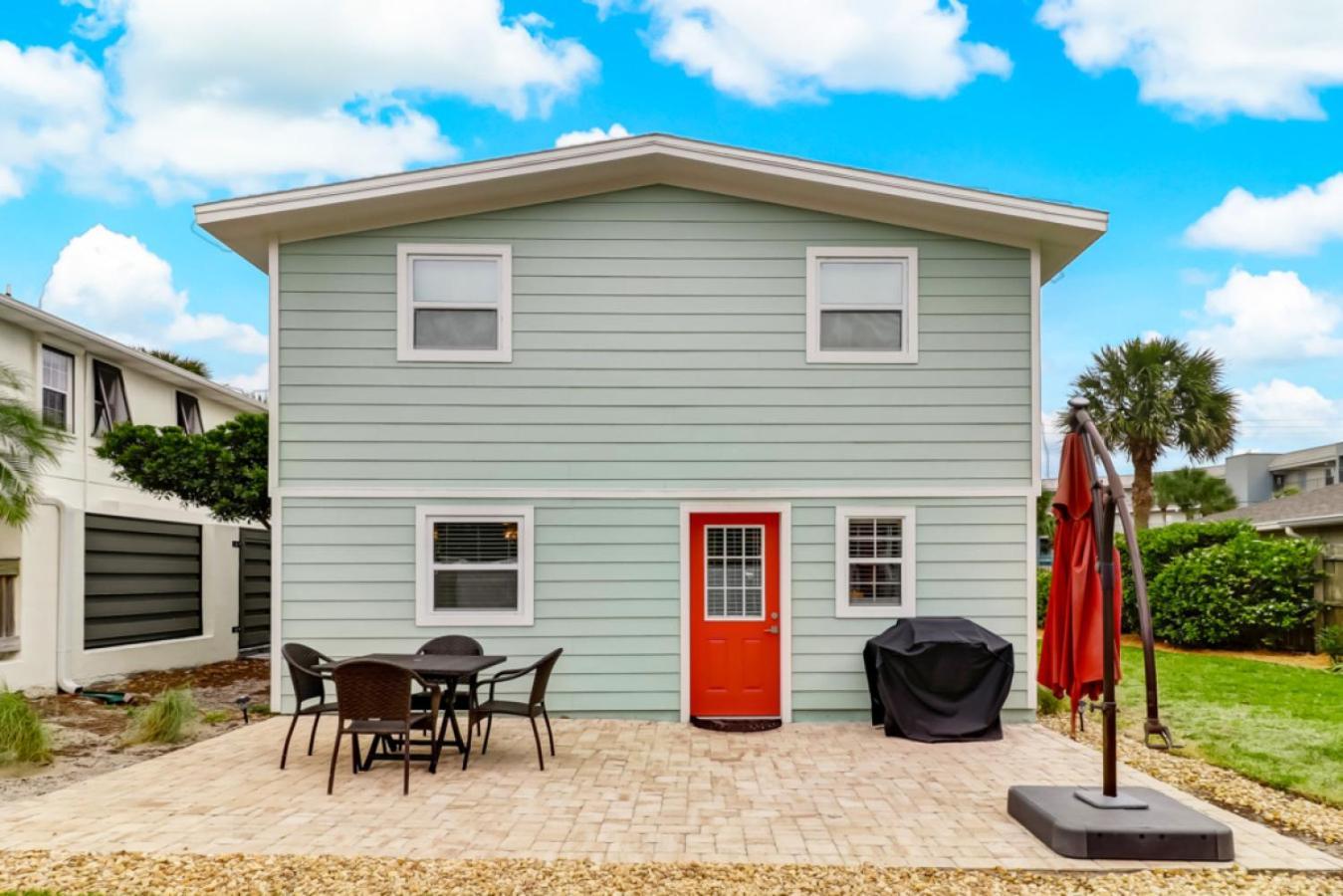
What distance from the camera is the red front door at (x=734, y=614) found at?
8.77 metres

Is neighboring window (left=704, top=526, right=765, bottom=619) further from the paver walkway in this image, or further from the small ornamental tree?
the small ornamental tree

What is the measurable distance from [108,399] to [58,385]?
3.20 ft

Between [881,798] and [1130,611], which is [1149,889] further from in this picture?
[1130,611]

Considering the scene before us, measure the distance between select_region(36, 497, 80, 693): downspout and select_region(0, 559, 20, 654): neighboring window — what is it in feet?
1.38

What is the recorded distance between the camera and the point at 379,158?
78.4 ft

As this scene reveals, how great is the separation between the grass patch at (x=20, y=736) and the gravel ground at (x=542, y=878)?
2334 millimetres

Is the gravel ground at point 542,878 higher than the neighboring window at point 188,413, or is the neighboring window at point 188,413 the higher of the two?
the neighboring window at point 188,413

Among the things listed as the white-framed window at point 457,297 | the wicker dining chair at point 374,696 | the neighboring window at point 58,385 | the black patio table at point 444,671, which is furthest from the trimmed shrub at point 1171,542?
the neighboring window at point 58,385

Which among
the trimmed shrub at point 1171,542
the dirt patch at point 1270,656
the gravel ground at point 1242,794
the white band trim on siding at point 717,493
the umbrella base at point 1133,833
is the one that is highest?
the white band trim on siding at point 717,493

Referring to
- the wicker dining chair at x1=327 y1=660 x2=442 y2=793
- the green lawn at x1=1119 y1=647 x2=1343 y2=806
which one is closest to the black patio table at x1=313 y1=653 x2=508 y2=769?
the wicker dining chair at x1=327 y1=660 x2=442 y2=793

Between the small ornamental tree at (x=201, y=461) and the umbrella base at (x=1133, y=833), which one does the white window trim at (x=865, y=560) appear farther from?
the small ornamental tree at (x=201, y=461)

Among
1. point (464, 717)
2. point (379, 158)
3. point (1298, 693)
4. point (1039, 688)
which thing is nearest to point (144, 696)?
point (464, 717)

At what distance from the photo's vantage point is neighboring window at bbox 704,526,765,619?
29.0 ft

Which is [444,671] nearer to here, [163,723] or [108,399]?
[163,723]
